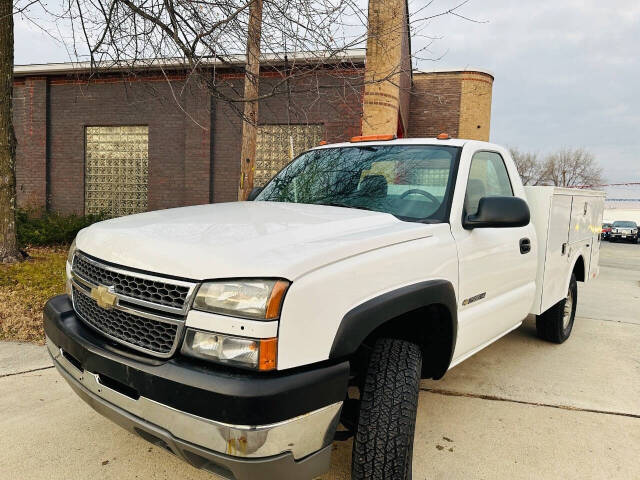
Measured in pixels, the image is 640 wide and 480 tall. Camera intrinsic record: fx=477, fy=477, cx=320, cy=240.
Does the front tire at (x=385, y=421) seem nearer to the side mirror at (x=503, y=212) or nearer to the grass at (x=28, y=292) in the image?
the side mirror at (x=503, y=212)

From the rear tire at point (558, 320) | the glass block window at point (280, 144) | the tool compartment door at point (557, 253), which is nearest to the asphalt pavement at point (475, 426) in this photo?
the rear tire at point (558, 320)

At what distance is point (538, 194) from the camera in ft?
12.6

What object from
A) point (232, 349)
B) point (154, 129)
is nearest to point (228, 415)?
point (232, 349)

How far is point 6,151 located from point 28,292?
2336mm

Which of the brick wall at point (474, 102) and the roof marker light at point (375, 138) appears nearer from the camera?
the roof marker light at point (375, 138)

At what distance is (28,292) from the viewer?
548cm

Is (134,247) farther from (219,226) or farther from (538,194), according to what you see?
(538,194)

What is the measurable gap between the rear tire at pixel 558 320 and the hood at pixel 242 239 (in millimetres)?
2848

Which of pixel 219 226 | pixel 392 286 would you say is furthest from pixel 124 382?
pixel 392 286

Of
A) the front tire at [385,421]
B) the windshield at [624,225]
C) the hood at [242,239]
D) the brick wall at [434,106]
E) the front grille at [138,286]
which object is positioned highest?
the brick wall at [434,106]

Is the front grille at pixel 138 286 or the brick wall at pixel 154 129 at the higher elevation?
the brick wall at pixel 154 129

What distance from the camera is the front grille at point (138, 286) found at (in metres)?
1.80

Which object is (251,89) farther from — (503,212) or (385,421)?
(385,421)

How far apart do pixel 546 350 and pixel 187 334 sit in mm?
4026
